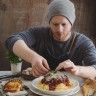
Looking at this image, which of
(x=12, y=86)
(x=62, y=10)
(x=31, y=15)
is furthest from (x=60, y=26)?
(x=31, y=15)

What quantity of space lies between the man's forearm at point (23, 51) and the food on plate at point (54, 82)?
0.57ft

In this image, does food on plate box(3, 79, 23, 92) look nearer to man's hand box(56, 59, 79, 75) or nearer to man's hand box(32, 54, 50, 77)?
man's hand box(32, 54, 50, 77)

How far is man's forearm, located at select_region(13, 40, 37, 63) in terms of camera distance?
1.72 m

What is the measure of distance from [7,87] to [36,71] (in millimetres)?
165

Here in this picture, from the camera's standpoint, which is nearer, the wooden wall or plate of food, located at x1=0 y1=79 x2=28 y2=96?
plate of food, located at x1=0 y1=79 x2=28 y2=96

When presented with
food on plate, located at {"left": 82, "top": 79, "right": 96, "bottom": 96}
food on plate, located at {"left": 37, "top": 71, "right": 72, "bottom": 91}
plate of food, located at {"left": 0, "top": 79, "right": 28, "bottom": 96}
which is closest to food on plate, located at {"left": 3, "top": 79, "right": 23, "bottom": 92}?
plate of food, located at {"left": 0, "top": 79, "right": 28, "bottom": 96}

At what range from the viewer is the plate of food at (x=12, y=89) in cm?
145

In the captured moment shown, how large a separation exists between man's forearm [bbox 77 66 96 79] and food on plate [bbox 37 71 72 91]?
15 centimetres

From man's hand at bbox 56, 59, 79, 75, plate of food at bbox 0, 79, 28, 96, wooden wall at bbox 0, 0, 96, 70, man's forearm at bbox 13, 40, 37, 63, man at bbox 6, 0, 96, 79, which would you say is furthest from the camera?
wooden wall at bbox 0, 0, 96, 70

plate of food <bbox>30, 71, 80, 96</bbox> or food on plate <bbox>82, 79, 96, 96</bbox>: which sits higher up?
plate of food <bbox>30, 71, 80, 96</bbox>

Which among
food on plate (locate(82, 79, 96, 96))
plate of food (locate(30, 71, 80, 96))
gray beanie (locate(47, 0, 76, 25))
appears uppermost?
gray beanie (locate(47, 0, 76, 25))

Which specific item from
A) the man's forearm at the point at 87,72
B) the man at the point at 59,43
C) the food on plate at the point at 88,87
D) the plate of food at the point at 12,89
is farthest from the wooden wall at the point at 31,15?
the plate of food at the point at 12,89

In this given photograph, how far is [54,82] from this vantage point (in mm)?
1534

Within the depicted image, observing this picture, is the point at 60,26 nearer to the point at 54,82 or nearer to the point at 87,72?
the point at 87,72
